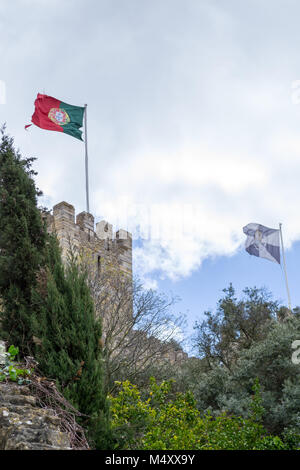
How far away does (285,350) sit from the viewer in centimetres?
1416

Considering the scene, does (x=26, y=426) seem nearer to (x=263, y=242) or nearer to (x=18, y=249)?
(x=18, y=249)

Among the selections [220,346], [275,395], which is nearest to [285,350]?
[275,395]

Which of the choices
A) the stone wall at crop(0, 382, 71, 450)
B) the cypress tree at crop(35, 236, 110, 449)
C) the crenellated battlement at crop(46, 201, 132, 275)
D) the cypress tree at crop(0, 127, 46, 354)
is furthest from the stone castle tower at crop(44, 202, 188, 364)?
the stone wall at crop(0, 382, 71, 450)

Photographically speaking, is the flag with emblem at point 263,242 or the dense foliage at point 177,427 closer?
the dense foliage at point 177,427

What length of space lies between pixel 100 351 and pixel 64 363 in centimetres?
71

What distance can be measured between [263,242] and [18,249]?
17410 millimetres

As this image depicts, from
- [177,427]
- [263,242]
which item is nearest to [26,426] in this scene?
[177,427]

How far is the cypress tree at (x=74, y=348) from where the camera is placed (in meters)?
5.96

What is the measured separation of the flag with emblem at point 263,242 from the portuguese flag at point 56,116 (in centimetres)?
980

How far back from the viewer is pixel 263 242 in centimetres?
2388

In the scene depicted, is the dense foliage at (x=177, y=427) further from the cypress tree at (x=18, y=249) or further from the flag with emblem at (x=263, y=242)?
the flag with emblem at (x=263, y=242)

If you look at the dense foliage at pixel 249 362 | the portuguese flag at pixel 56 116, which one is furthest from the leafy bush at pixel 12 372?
the portuguese flag at pixel 56 116
